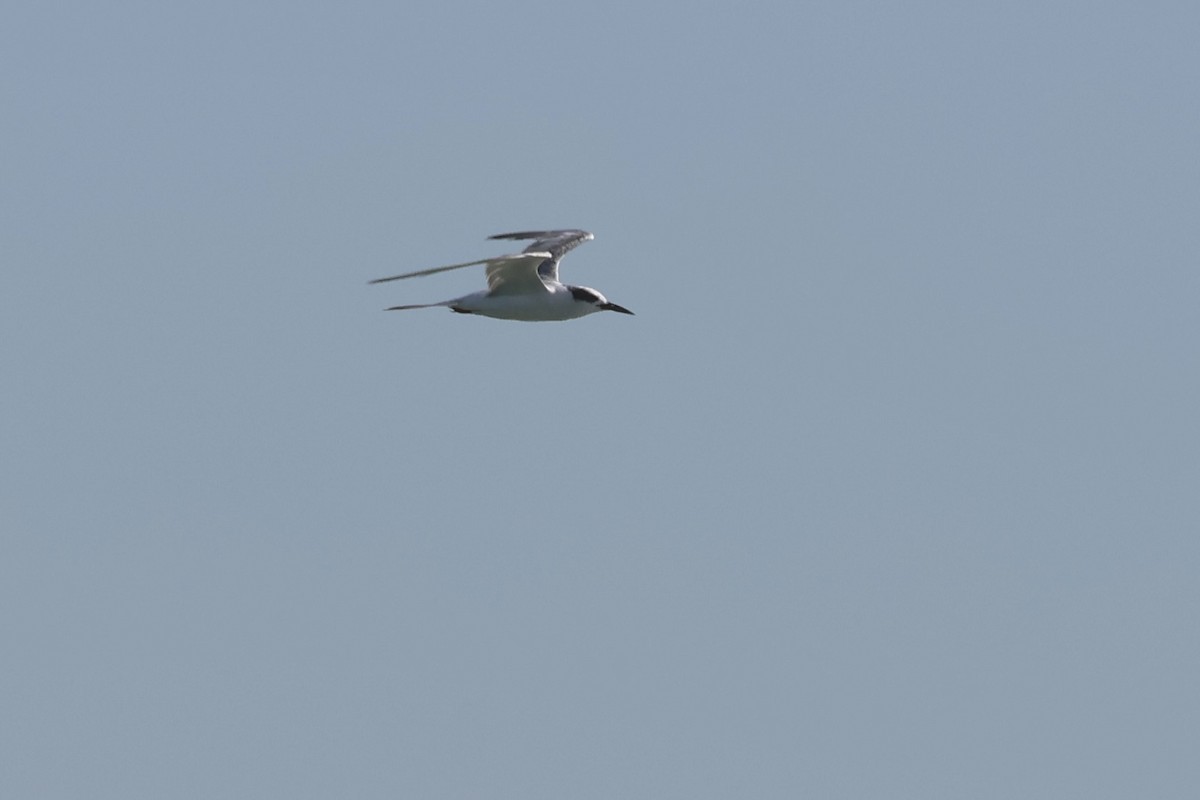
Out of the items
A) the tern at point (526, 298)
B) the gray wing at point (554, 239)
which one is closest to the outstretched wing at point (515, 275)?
the tern at point (526, 298)

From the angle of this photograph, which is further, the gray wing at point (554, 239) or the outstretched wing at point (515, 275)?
the gray wing at point (554, 239)

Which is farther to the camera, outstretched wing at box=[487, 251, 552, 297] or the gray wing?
the gray wing

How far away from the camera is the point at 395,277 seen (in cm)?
2606

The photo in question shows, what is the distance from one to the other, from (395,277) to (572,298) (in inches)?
391

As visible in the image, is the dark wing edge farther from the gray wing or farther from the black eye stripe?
the black eye stripe

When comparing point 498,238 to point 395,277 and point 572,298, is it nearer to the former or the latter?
point 572,298

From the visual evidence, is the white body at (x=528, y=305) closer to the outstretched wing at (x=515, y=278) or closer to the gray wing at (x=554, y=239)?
the outstretched wing at (x=515, y=278)

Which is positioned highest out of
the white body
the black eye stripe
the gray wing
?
the gray wing

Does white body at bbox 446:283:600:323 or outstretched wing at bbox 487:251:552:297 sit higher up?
outstretched wing at bbox 487:251:552:297

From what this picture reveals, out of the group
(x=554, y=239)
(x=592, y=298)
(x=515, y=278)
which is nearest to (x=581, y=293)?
(x=592, y=298)

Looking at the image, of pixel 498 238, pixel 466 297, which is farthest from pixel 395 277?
pixel 498 238

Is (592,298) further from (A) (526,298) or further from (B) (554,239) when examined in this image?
(B) (554,239)

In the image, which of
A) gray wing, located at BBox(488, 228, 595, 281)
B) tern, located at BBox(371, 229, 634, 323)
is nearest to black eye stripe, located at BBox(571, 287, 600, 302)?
tern, located at BBox(371, 229, 634, 323)

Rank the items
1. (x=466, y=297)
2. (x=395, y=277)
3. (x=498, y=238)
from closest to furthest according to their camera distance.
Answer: (x=395, y=277) → (x=466, y=297) → (x=498, y=238)
